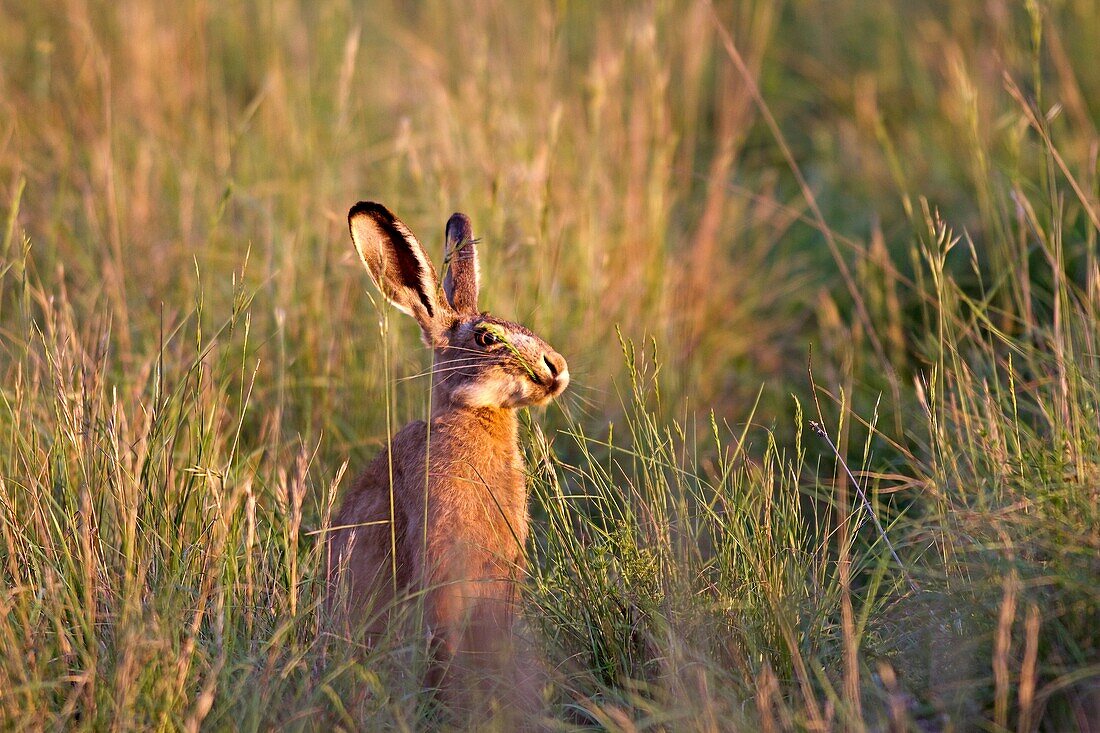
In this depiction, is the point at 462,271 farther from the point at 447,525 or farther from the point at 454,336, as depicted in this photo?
the point at 447,525

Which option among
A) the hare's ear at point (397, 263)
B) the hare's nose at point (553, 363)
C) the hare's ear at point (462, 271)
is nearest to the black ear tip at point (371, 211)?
the hare's ear at point (397, 263)

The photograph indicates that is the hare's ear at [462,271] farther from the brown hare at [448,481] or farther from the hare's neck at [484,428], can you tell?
the hare's neck at [484,428]

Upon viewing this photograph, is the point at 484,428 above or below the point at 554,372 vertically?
below

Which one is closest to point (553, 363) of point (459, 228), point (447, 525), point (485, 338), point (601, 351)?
point (485, 338)

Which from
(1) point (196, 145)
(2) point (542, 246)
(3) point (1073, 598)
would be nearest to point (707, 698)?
(3) point (1073, 598)

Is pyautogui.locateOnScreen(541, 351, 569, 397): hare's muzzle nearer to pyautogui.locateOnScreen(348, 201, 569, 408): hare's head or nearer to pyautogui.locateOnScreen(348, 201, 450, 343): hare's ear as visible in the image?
pyautogui.locateOnScreen(348, 201, 569, 408): hare's head

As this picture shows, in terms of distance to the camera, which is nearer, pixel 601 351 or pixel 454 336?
pixel 454 336

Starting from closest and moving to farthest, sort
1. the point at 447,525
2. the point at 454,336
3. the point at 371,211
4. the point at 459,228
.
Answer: the point at 447,525, the point at 371,211, the point at 454,336, the point at 459,228

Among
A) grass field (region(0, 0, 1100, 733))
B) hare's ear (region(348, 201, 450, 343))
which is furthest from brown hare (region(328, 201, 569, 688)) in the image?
grass field (region(0, 0, 1100, 733))

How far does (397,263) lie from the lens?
3.66 m

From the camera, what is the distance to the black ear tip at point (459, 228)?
3.89m

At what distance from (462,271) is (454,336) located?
12.0 inches

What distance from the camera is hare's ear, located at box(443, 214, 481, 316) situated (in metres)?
3.90

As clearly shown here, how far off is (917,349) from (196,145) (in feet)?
10.9
